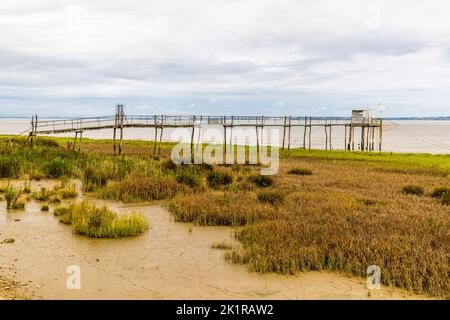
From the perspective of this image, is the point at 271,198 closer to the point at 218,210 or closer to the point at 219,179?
the point at 218,210

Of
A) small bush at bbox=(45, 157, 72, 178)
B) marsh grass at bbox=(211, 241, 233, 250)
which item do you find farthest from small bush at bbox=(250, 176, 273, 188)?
small bush at bbox=(45, 157, 72, 178)

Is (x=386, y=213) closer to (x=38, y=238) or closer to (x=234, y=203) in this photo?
(x=234, y=203)

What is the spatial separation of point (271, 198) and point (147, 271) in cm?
787

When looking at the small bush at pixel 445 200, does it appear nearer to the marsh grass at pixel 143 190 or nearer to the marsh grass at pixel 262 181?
the marsh grass at pixel 262 181

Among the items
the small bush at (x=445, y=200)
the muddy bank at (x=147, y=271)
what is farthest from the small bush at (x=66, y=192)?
the small bush at (x=445, y=200)

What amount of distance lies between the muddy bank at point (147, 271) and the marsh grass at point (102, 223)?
260 millimetres

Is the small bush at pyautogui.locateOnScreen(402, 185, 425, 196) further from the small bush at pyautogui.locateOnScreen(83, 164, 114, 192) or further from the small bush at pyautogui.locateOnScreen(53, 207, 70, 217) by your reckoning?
the small bush at pyautogui.locateOnScreen(53, 207, 70, 217)

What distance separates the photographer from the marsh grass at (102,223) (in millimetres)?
11984

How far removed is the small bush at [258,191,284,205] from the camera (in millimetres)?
16297

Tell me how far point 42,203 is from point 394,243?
39.6 ft

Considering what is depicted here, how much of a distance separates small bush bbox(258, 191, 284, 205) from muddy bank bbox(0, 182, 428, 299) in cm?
375

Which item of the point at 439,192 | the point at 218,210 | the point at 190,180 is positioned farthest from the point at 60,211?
the point at 439,192

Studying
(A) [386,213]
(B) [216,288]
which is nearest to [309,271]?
(B) [216,288]

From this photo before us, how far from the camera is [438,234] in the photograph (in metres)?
11.3
